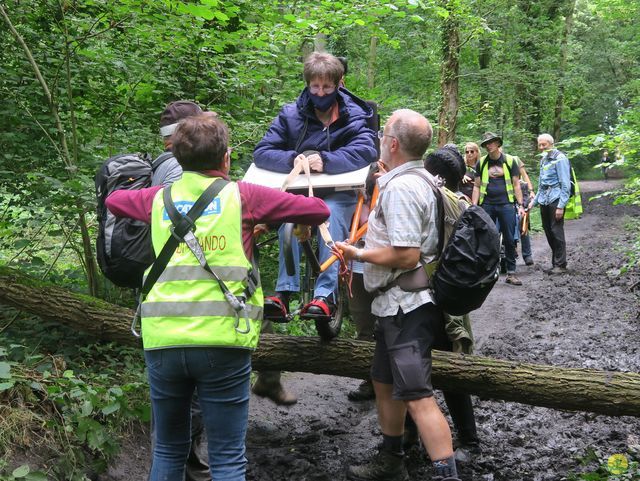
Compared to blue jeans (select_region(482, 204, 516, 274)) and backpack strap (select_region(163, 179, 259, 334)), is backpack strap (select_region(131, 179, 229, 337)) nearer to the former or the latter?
backpack strap (select_region(163, 179, 259, 334))

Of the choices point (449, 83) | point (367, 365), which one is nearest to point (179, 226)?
point (367, 365)

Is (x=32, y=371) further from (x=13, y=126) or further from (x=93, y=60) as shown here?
(x=93, y=60)

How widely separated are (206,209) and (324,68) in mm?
1909

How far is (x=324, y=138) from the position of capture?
4406mm

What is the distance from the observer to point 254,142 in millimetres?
7172

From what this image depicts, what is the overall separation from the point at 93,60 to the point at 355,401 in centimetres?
424

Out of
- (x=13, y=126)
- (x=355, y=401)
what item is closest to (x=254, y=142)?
(x=13, y=126)

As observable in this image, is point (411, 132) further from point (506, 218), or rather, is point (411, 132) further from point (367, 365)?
point (506, 218)

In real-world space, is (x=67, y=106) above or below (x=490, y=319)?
above

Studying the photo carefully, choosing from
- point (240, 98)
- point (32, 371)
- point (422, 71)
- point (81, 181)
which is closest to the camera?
point (32, 371)

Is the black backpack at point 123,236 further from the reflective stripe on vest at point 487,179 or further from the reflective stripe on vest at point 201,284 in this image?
the reflective stripe on vest at point 487,179

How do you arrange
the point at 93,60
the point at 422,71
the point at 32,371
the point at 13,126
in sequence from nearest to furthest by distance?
the point at 32,371
the point at 13,126
the point at 93,60
the point at 422,71

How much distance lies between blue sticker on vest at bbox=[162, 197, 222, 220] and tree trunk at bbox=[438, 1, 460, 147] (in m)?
11.0

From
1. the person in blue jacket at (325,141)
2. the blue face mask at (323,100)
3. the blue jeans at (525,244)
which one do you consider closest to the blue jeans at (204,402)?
the person in blue jacket at (325,141)
